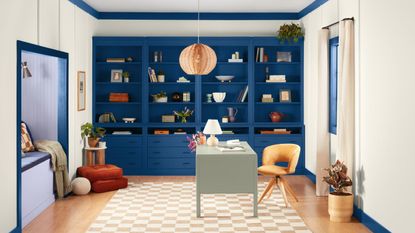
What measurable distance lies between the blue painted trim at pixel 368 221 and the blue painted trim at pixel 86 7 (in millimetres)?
4989

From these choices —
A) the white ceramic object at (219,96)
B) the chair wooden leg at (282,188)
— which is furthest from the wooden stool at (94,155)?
the chair wooden leg at (282,188)

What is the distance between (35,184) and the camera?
279 inches

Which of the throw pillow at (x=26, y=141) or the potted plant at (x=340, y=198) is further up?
the throw pillow at (x=26, y=141)

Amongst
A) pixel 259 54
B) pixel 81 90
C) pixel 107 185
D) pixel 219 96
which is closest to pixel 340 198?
pixel 107 185

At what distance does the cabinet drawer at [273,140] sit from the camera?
1029cm

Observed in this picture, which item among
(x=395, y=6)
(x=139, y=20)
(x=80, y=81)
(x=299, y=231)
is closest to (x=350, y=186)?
(x=299, y=231)

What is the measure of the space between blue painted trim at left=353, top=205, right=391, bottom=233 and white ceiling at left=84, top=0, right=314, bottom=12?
3.71m

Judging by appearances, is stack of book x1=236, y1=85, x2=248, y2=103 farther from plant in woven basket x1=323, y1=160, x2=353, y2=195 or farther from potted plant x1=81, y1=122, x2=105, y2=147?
plant in woven basket x1=323, y1=160, x2=353, y2=195

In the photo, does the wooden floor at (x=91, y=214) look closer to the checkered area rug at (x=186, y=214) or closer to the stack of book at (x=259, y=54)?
the checkered area rug at (x=186, y=214)

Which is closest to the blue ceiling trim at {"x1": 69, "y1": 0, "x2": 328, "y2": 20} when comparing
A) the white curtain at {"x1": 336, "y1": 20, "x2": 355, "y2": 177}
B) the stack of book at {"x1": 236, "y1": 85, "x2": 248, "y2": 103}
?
the stack of book at {"x1": 236, "y1": 85, "x2": 248, "y2": 103}

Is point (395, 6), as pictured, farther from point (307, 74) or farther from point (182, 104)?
point (182, 104)

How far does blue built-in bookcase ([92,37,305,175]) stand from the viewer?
33.6 ft

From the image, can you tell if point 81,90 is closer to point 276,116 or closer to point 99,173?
point 99,173

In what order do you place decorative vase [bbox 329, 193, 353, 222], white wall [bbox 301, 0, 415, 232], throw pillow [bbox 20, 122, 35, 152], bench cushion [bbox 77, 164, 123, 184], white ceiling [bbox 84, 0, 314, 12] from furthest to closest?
white ceiling [bbox 84, 0, 314, 12] → bench cushion [bbox 77, 164, 123, 184] → throw pillow [bbox 20, 122, 35, 152] → decorative vase [bbox 329, 193, 353, 222] → white wall [bbox 301, 0, 415, 232]
